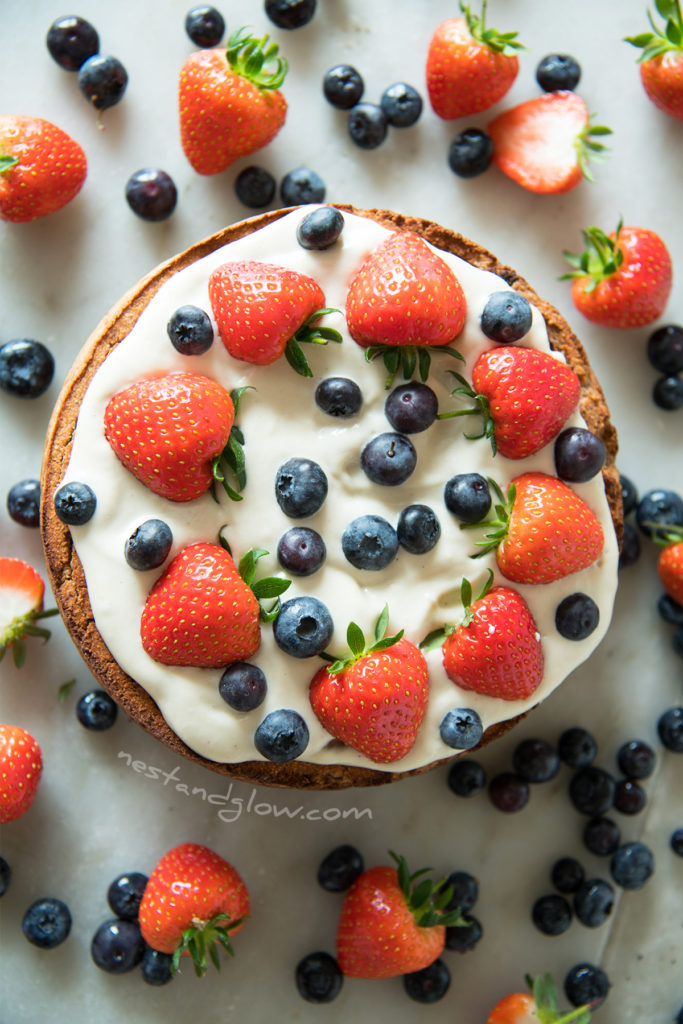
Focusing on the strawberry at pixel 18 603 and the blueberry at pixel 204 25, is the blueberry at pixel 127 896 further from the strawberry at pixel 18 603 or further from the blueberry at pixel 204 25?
the blueberry at pixel 204 25

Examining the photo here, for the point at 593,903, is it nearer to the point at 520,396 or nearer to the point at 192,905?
the point at 192,905

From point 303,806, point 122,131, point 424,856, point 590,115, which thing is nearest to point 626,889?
point 424,856

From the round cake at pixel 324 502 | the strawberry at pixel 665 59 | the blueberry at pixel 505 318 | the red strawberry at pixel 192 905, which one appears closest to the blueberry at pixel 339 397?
the round cake at pixel 324 502

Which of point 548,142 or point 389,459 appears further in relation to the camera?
point 548,142

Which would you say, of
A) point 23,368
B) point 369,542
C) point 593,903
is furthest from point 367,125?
point 593,903

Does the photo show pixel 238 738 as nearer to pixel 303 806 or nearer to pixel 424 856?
pixel 303 806
